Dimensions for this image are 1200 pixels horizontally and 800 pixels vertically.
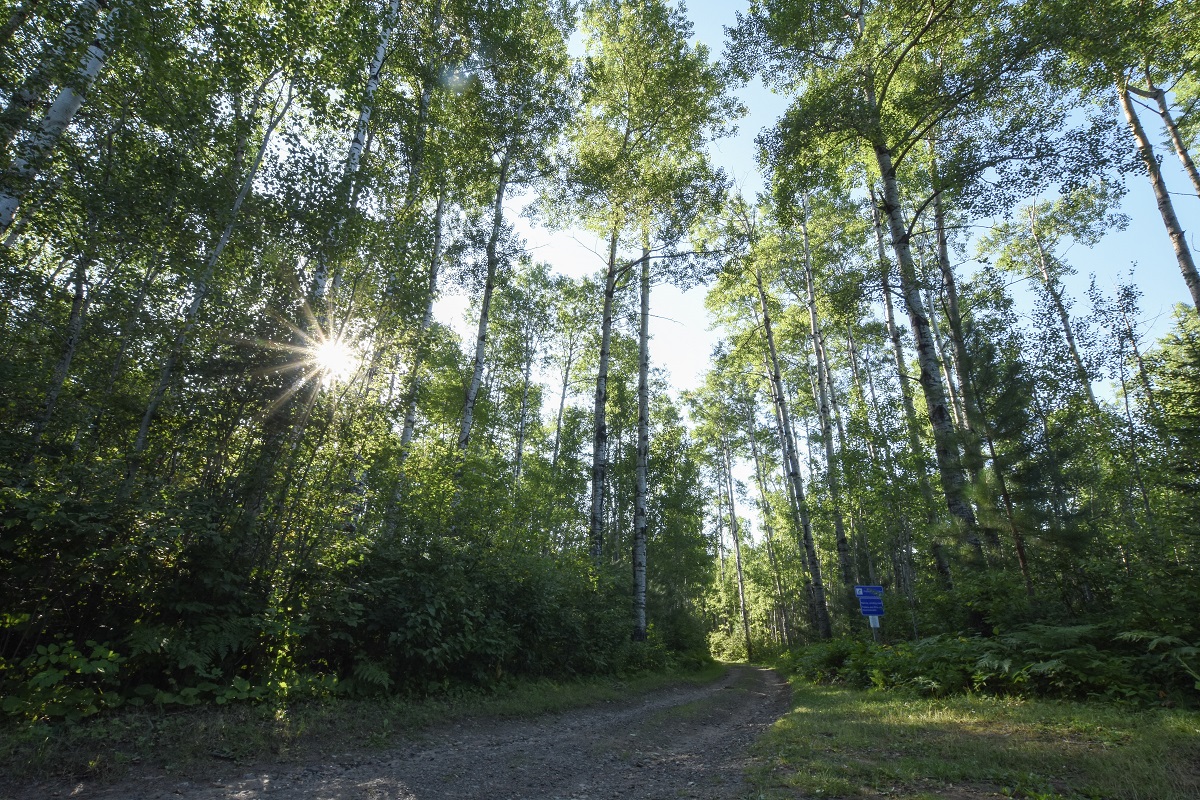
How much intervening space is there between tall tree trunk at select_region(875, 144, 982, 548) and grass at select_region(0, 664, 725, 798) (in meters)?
8.73

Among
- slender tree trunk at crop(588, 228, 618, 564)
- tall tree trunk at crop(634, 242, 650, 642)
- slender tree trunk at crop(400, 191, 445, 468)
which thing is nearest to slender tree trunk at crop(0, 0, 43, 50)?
slender tree trunk at crop(400, 191, 445, 468)

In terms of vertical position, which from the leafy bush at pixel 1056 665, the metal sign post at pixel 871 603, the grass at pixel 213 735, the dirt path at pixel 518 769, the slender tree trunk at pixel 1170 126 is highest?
the slender tree trunk at pixel 1170 126

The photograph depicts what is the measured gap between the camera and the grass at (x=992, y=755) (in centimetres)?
369

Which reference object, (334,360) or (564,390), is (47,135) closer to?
(334,360)

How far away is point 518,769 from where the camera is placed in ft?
17.2

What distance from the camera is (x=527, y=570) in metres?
10.2

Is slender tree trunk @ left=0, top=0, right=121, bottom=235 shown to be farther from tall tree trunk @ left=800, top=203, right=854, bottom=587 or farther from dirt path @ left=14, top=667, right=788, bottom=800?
tall tree trunk @ left=800, top=203, right=854, bottom=587

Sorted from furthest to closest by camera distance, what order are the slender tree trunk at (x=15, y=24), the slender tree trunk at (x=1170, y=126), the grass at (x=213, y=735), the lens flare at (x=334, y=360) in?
the slender tree trunk at (x=1170, y=126), the lens flare at (x=334, y=360), the slender tree trunk at (x=15, y=24), the grass at (x=213, y=735)

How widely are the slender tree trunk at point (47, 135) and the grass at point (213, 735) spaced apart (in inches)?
211

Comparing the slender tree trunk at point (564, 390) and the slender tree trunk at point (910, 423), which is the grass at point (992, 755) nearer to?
the slender tree trunk at point (910, 423)

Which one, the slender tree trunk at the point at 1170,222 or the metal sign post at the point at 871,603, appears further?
the metal sign post at the point at 871,603

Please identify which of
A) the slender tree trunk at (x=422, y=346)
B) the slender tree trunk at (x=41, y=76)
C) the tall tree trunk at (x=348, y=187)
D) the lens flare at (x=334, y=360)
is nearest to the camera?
the slender tree trunk at (x=41, y=76)

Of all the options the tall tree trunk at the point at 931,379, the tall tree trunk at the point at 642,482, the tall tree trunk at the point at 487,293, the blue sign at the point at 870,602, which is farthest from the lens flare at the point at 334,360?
the blue sign at the point at 870,602

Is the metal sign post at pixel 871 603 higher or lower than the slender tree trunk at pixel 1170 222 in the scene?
lower
